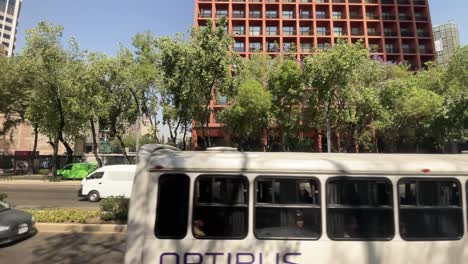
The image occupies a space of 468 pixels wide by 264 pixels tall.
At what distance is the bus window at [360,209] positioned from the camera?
5.89 m

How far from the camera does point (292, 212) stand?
230 inches

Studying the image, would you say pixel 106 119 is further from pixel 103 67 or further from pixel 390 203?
pixel 390 203

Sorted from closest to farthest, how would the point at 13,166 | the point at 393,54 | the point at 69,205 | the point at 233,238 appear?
1. the point at 233,238
2. the point at 69,205
3. the point at 13,166
4. the point at 393,54

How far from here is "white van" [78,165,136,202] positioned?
68.9 feet

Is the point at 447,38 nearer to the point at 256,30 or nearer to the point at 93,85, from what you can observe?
the point at 256,30

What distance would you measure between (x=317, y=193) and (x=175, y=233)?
2.26 metres

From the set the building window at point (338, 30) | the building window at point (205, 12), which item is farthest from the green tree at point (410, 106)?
the building window at point (205, 12)

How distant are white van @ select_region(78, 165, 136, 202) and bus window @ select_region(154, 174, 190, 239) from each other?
15626 millimetres

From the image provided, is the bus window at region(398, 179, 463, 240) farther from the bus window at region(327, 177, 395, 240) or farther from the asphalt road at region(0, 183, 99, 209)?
the asphalt road at region(0, 183, 99, 209)

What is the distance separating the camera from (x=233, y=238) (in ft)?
19.2

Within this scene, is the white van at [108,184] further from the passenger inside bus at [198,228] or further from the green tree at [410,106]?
the green tree at [410,106]

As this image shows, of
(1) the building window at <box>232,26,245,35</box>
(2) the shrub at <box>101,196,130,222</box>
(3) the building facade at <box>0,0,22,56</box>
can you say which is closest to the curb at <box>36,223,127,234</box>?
(2) the shrub at <box>101,196,130,222</box>

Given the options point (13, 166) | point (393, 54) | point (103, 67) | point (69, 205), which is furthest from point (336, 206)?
point (393, 54)

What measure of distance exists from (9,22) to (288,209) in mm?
211734
